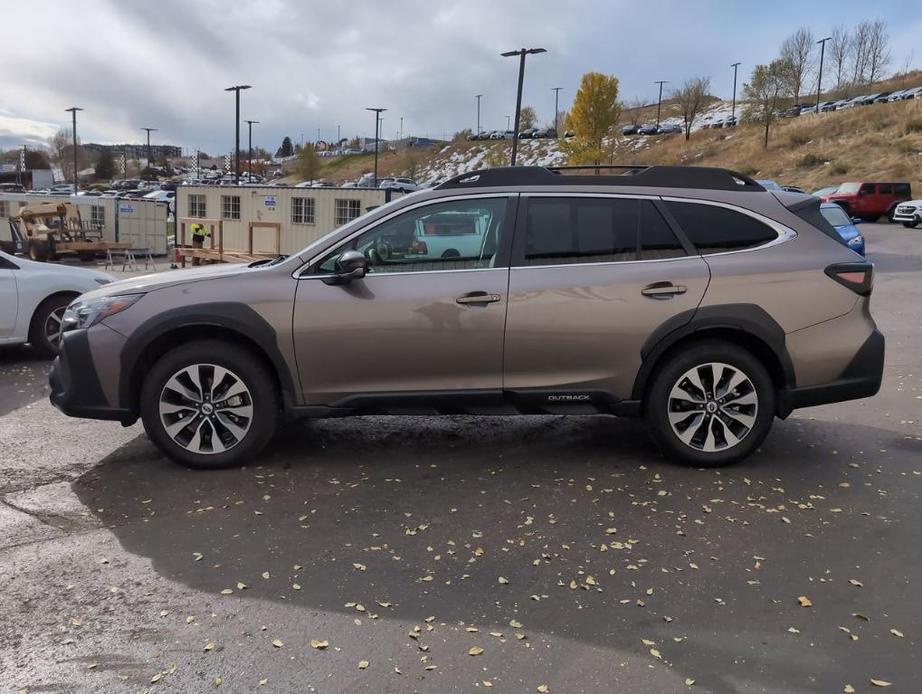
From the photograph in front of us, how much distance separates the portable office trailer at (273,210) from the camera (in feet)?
76.3

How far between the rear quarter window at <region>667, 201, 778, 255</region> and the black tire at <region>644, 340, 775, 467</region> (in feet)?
2.03

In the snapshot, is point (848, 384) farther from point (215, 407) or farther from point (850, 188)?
point (850, 188)

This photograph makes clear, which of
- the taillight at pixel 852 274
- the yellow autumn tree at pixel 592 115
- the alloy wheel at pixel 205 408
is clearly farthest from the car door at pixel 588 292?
the yellow autumn tree at pixel 592 115

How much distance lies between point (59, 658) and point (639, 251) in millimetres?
3725

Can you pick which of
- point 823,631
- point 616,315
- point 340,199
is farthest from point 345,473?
point 340,199

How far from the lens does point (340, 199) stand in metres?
23.1

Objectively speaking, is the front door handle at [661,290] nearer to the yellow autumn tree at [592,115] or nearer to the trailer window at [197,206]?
the trailer window at [197,206]

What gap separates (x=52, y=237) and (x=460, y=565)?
2422 cm

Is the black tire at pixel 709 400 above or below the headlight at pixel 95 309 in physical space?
below

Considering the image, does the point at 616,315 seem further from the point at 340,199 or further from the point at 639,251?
the point at 340,199

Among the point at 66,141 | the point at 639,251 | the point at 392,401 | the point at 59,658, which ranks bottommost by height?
the point at 59,658

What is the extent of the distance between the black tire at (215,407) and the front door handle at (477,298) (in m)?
1.29

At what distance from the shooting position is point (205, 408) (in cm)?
482

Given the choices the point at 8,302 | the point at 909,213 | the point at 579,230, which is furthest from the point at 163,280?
the point at 909,213
